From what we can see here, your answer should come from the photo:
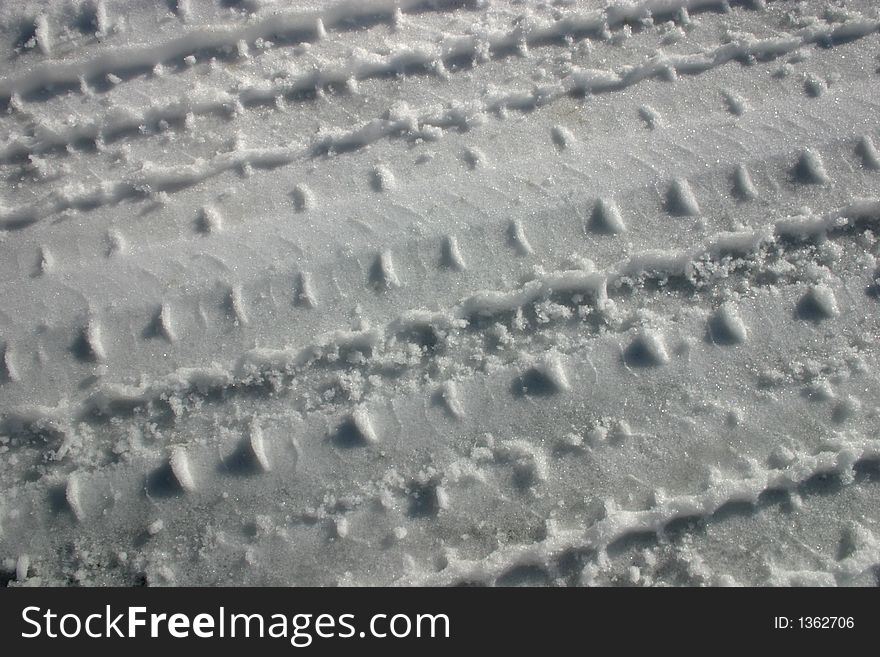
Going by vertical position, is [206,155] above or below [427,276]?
above

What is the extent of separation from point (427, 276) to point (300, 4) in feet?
2.96

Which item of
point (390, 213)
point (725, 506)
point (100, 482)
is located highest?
point (390, 213)

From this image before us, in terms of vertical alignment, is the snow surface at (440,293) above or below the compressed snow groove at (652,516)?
above

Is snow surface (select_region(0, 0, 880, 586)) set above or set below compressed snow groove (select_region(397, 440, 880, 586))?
above

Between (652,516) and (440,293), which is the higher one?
(440,293)

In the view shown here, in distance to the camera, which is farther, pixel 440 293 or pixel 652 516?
pixel 440 293

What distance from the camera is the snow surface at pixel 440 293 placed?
4.36 feet

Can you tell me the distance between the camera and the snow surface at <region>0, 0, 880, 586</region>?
1330mm

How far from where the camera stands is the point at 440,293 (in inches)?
57.7

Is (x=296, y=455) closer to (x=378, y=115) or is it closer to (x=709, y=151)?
(x=378, y=115)

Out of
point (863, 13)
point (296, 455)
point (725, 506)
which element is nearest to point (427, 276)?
point (296, 455)
